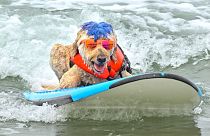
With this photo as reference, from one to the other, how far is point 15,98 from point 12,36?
14.2 ft

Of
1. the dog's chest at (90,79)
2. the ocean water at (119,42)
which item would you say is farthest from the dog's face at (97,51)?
the ocean water at (119,42)

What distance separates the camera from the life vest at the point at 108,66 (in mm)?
6809

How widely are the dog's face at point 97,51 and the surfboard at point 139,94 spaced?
389 millimetres

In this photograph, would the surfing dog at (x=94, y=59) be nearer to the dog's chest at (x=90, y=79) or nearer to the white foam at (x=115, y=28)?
the dog's chest at (x=90, y=79)

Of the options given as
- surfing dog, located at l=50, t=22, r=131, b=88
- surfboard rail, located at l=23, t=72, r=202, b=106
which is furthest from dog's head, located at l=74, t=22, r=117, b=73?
surfboard rail, located at l=23, t=72, r=202, b=106

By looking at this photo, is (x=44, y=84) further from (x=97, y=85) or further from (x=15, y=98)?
(x=97, y=85)

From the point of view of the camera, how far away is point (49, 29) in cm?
1234

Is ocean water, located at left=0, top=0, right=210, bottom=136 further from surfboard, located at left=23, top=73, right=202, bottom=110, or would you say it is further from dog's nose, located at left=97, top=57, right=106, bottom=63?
dog's nose, located at left=97, top=57, right=106, bottom=63

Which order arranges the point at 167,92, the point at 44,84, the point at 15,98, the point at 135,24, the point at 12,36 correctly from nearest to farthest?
1. the point at 167,92
2. the point at 15,98
3. the point at 44,84
4. the point at 12,36
5. the point at 135,24

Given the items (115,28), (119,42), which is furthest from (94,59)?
(115,28)

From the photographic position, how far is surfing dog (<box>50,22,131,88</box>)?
6617 millimetres

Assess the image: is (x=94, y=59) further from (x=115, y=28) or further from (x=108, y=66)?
(x=115, y=28)

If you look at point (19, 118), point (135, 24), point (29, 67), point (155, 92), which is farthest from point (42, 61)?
point (155, 92)

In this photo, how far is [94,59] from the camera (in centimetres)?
658
